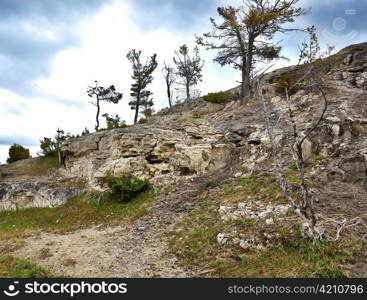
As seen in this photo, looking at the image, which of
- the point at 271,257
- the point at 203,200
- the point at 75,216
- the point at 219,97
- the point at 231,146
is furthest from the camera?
the point at 219,97

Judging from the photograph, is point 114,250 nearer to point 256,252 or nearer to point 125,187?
point 256,252

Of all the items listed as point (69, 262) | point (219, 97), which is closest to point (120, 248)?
point (69, 262)

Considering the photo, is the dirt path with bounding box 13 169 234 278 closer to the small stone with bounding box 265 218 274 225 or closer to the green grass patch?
the green grass patch

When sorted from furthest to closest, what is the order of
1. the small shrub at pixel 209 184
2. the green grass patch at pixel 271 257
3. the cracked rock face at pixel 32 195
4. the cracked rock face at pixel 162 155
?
the cracked rock face at pixel 32 195, the cracked rock face at pixel 162 155, the small shrub at pixel 209 184, the green grass patch at pixel 271 257

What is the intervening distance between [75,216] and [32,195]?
6313mm

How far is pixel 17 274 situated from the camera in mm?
6410

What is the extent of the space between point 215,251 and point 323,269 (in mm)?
2654

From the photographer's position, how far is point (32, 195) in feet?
56.3

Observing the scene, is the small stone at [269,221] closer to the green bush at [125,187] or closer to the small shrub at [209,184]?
the small shrub at [209,184]

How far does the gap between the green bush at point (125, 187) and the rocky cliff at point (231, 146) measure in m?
1.02

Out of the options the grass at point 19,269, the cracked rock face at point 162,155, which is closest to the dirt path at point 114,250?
the grass at point 19,269

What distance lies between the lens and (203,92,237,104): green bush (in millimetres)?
26169

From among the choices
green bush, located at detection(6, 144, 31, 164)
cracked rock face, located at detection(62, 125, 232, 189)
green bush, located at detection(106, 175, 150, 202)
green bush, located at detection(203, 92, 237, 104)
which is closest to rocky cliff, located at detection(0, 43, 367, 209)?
cracked rock face, located at detection(62, 125, 232, 189)

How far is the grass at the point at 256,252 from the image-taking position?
5.48m
